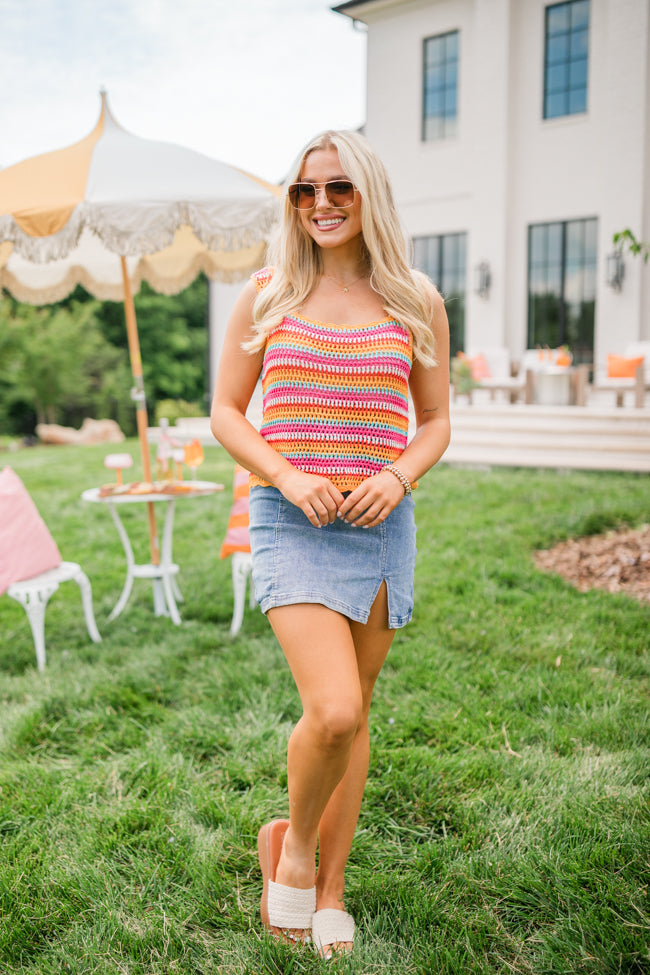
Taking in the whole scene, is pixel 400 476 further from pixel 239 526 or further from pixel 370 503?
pixel 239 526

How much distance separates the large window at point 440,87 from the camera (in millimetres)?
15859

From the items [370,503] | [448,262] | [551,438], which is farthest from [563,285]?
[370,503]

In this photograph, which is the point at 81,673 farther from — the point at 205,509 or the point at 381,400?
the point at 205,509

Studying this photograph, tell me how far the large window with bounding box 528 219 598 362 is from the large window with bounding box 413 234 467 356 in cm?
141

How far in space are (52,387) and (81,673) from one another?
64.0 feet

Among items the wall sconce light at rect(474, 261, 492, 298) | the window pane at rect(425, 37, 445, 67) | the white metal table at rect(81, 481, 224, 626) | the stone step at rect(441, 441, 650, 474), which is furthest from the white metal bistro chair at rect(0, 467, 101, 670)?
the window pane at rect(425, 37, 445, 67)

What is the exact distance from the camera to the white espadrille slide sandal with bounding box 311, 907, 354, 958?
6.43 ft

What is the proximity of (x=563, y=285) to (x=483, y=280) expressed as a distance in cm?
149

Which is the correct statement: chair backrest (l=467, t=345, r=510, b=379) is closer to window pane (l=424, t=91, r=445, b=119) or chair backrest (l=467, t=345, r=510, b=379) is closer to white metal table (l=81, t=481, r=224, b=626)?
window pane (l=424, t=91, r=445, b=119)

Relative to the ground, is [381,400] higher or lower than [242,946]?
higher

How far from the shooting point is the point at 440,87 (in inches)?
632

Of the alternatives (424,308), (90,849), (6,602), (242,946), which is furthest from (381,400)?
(6,602)

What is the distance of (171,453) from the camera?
17.4ft

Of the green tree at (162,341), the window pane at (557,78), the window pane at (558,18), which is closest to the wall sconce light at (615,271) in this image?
the window pane at (557,78)
